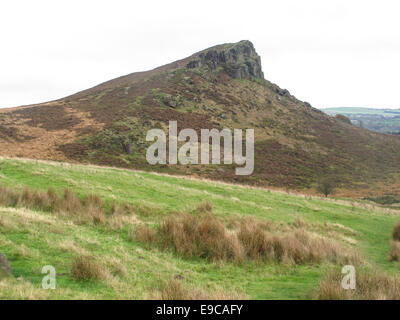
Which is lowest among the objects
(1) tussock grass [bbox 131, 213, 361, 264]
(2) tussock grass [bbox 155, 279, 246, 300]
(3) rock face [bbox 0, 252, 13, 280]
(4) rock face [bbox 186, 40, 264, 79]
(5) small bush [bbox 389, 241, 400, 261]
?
(5) small bush [bbox 389, 241, 400, 261]

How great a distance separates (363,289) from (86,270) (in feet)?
19.2

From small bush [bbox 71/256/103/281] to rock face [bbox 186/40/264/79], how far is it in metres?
79.8

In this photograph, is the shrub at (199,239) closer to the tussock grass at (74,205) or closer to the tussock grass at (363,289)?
the tussock grass at (74,205)

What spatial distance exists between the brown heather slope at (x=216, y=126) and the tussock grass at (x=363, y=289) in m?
35.7

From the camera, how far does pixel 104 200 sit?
49.4 feet

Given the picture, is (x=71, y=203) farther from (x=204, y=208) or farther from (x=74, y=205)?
(x=204, y=208)

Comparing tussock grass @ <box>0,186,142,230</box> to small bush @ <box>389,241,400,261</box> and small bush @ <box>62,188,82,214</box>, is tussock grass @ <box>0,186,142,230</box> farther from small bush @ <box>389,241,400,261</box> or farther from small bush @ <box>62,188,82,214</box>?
small bush @ <box>389,241,400,261</box>

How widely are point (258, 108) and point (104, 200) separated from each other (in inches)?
2543

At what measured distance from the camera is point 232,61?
8825 centimetres

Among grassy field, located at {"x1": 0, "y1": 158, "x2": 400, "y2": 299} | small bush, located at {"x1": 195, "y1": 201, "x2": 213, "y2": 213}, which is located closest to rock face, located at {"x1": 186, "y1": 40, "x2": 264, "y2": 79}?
grassy field, located at {"x1": 0, "y1": 158, "x2": 400, "y2": 299}

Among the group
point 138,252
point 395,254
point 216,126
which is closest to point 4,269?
point 138,252

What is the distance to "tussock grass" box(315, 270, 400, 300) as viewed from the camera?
6340 millimetres
